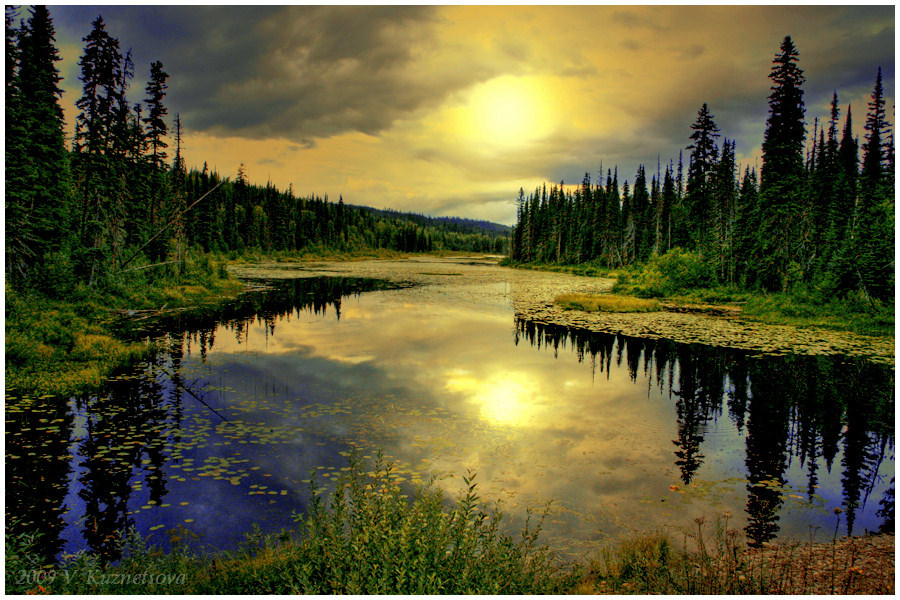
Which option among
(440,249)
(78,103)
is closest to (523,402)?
(78,103)

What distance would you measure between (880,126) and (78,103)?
209 feet

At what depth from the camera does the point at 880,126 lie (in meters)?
43.2

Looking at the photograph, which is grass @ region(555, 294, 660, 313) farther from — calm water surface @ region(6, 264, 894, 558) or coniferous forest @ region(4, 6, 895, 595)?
calm water surface @ region(6, 264, 894, 558)

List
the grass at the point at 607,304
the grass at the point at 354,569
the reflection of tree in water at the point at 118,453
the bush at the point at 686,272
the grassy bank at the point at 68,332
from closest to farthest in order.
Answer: the grass at the point at 354,569, the reflection of tree in water at the point at 118,453, the grassy bank at the point at 68,332, the grass at the point at 607,304, the bush at the point at 686,272

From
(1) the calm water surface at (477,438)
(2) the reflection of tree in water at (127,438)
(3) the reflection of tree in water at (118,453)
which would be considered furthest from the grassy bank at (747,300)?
(3) the reflection of tree in water at (118,453)

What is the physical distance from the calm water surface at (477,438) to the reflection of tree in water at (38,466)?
39 millimetres

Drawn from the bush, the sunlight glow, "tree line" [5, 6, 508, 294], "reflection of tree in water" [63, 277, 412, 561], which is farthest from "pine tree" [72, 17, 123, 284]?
the bush

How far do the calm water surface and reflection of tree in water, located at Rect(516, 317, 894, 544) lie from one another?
66 millimetres

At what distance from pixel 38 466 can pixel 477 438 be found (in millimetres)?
8219

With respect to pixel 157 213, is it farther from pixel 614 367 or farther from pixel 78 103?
pixel 614 367

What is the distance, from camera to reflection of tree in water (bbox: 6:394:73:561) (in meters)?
6.62

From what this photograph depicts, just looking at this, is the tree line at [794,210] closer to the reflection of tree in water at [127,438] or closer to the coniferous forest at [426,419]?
the coniferous forest at [426,419]

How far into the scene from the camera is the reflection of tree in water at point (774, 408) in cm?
856

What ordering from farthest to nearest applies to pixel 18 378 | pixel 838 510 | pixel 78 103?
pixel 78 103
pixel 18 378
pixel 838 510
